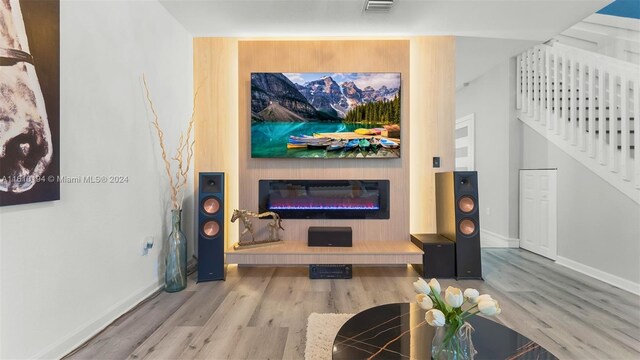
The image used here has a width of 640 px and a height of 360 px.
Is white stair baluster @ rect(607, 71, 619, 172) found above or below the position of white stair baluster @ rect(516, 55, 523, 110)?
below

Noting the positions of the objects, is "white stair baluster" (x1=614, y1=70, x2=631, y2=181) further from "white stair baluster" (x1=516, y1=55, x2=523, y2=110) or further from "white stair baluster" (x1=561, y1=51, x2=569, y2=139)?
"white stair baluster" (x1=516, y1=55, x2=523, y2=110)

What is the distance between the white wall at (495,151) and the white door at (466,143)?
0.12 metres

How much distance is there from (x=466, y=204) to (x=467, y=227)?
0.24 metres

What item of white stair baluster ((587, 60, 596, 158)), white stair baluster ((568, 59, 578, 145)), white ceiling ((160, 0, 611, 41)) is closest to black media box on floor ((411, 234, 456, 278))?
white stair baluster ((587, 60, 596, 158))

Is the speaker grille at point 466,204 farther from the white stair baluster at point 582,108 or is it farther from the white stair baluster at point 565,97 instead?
the white stair baluster at point 565,97

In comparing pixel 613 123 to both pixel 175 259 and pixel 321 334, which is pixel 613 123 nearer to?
pixel 321 334

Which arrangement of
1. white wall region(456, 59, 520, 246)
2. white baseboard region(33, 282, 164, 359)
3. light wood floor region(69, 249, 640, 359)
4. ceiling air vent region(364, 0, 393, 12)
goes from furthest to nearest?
1. white wall region(456, 59, 520, 246)
2. ceiling air vent region(364, 0, 393, 12)
3. light wood floor region(69, 249, 640, 359)
4. white baseboard region(33, 282, 164, 359)

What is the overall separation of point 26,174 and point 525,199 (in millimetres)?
5241

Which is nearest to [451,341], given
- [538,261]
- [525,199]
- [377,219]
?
[377,219]

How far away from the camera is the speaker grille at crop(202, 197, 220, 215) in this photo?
2.96 m

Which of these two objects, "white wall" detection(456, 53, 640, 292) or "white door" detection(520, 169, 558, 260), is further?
"white door" detection(520, 169, 558, 260)

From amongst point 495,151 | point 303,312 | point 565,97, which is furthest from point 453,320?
point 495,151

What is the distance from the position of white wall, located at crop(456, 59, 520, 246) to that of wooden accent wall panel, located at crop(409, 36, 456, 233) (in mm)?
1518

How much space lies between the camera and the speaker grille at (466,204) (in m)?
3.04
